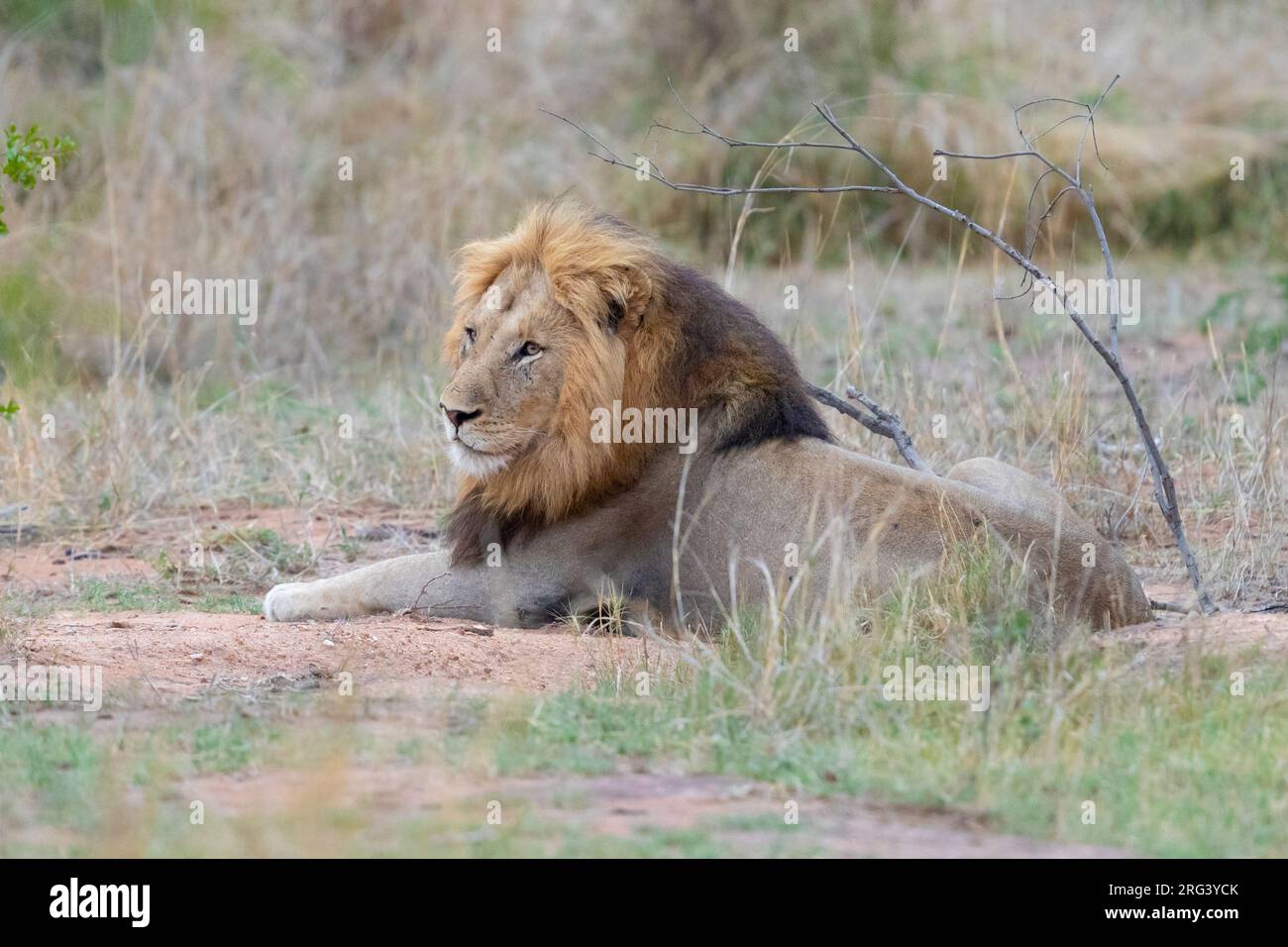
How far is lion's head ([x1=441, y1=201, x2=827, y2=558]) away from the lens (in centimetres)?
595

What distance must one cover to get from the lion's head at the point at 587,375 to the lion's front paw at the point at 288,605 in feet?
1.96

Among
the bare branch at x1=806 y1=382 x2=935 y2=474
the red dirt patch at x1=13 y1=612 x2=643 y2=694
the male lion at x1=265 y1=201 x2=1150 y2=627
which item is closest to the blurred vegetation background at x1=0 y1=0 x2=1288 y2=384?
the bare branch at x1=806 y1=382 x2=935 y2=474

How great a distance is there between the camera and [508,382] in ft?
19.5

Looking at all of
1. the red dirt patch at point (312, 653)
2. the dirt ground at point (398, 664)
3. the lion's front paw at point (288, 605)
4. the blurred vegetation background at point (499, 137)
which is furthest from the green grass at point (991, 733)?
the blurred vegetation background at point (499, 137)

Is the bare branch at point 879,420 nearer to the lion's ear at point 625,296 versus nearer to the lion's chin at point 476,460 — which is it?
the lion's ear at point 625,296

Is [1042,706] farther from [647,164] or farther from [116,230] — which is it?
[116,230]

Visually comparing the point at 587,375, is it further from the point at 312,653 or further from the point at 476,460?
the point at 312,653

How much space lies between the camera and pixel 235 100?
12.6 m

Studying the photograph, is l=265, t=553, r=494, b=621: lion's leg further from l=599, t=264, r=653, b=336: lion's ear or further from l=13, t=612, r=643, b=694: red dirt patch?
l=599, t=264, r=653, b=336: lion's ear

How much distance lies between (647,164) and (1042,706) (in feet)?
8.17

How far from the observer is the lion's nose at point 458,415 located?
5.88 m

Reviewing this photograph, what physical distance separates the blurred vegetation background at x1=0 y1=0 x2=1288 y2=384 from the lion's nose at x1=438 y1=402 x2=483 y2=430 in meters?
3.47

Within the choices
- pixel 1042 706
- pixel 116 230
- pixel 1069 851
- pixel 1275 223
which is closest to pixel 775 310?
pixel 116 230

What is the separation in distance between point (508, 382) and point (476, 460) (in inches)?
11.1
